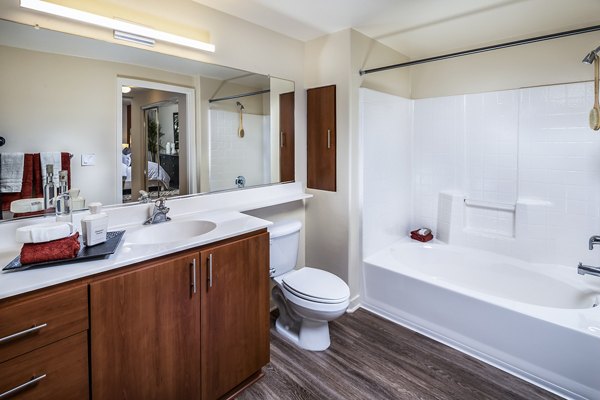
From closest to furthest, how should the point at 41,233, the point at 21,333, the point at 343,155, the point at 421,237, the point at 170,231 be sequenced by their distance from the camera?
the point at 21,333 < the point at 41,233 < the point at 170,231 < the point at 343,155 < the point at 421,237

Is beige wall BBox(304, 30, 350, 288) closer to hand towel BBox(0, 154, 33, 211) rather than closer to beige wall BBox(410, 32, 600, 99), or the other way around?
beige wall BBox(410, 32, 600, 99)

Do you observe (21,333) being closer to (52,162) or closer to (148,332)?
(148,332)

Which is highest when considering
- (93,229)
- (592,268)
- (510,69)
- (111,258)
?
(510,69)

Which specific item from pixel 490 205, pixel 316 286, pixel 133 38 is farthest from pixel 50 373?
pixel 490 205

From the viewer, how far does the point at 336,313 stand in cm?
201

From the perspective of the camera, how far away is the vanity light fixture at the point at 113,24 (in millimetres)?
1444

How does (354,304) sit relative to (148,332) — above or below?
below

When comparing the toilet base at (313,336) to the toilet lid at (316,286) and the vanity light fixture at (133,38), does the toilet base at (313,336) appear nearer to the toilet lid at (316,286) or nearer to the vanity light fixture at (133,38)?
the toilet lid at (316,286)

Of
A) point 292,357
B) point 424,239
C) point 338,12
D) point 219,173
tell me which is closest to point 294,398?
point 292,357

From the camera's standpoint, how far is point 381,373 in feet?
6.38

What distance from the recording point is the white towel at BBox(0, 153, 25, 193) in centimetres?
139

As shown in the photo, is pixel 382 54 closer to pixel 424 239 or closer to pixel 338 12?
pixel 338 12

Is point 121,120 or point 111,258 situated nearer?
point 111,258

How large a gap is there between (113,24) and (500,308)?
2.72m
